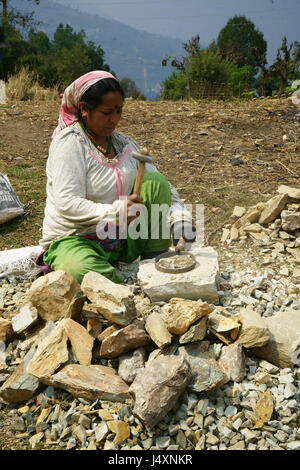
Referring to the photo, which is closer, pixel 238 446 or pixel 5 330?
pixel 238 446

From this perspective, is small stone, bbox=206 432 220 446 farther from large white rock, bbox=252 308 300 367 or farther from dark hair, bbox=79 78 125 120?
dark hair, bbox=79 78 125 120

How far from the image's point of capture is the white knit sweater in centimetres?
262

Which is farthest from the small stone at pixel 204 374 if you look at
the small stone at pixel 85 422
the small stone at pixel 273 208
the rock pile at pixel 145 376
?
the small stone at pixel 273 208

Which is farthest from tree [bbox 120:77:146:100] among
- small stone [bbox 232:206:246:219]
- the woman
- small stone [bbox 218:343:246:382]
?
small stone [bbox 218:343:246:382]

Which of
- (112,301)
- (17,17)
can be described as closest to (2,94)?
(112,301)

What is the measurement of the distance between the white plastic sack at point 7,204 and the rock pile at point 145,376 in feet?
5.99

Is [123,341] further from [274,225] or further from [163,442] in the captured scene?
[274,225]

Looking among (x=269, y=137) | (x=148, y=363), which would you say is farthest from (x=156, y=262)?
(x=269, y=137)

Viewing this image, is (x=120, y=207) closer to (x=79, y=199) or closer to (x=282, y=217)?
(x=79, y=199)

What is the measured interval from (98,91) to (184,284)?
1.23 meters

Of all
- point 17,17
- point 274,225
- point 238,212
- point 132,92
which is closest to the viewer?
point 274,225

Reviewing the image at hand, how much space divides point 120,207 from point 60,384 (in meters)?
1.04

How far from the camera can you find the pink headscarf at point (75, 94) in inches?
98.8

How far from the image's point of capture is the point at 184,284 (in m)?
2.55
